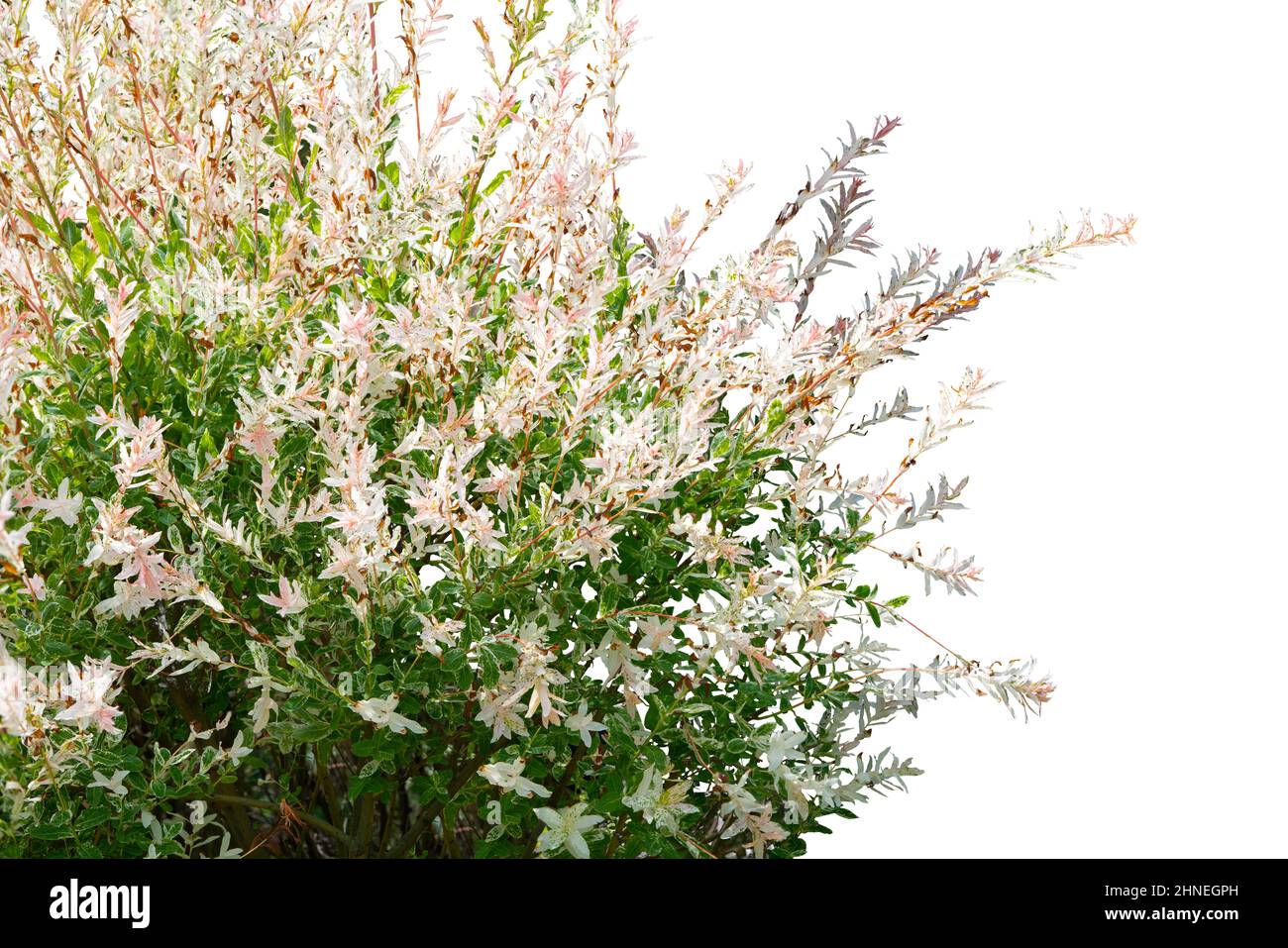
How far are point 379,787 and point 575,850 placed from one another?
0.40 m

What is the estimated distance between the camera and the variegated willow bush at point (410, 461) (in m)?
2.60

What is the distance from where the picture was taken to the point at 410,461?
2.79m

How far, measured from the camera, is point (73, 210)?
3.17m

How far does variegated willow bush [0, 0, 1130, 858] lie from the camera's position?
8.54 feet

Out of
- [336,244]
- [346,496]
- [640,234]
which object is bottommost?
[346,496]

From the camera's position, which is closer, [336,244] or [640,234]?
[336,244]

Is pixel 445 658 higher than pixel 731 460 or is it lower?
lower
